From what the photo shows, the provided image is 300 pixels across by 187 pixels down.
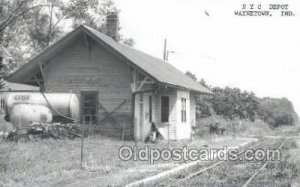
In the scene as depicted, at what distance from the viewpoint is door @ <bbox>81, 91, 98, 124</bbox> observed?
2270 centimetres

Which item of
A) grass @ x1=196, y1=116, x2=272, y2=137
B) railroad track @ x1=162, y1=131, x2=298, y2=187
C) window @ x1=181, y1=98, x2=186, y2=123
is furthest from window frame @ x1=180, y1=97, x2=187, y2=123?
railroad track @ x1=162, y1=131, x2=298, y2=187

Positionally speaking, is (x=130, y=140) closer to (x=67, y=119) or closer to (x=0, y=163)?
(x=67, y=119)

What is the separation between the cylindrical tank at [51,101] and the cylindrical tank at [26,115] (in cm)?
25

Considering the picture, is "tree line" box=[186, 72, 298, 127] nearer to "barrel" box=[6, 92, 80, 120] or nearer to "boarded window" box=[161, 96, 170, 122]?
"boarded window" box=[161, 96, 170, 122]

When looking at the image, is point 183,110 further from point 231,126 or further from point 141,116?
point 231,126

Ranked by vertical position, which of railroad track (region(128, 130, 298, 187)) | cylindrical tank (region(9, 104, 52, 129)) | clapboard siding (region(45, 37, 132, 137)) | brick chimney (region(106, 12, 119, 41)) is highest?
brick chimney (region(106, 12, 119, 41))

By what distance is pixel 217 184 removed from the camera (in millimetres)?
11188

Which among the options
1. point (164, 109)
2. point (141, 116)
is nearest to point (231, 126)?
point (164, 109)

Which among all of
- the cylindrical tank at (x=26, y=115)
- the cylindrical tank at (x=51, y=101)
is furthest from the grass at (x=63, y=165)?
the cylindrical tank at (x=51, y=101)

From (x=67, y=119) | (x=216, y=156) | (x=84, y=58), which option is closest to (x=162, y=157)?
(x=216, y=156)

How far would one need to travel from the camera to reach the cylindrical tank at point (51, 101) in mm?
20547

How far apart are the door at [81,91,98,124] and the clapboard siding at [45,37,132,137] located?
0.24 metres

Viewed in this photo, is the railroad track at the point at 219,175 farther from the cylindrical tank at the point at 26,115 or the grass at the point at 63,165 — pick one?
the cylindrical tank at the point at 26,115

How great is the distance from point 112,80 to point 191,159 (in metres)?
6.83
